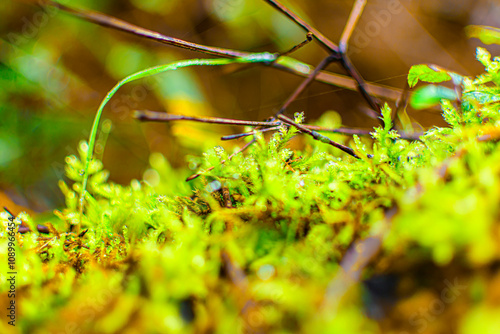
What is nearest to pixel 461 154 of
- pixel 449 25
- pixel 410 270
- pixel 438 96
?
pixel 410 270

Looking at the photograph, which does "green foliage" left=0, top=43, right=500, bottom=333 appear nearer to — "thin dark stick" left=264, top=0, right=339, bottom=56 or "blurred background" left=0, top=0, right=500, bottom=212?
"thin dark stick" left=264, top=0, right=339, bottom=56

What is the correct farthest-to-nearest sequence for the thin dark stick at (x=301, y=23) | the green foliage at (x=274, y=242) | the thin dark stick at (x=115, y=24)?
the thin dark stick at (x=301, y=23)
the thin dark stick at (x=115, y=24)
the green foliage at (x=274, y=242)

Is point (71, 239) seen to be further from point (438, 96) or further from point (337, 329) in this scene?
point (438, 96)

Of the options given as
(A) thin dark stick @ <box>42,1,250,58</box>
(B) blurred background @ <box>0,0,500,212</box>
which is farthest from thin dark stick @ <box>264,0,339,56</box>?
(B) blurred background @ <box>0,0,500,212</box>

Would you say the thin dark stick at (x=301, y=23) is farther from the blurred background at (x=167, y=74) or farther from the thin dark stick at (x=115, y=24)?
the blurred background at (x=167, y=74)

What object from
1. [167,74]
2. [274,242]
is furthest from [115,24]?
[167,74]

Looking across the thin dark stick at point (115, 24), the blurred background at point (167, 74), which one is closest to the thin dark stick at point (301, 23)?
the thin dark stick at point (115, 24)
